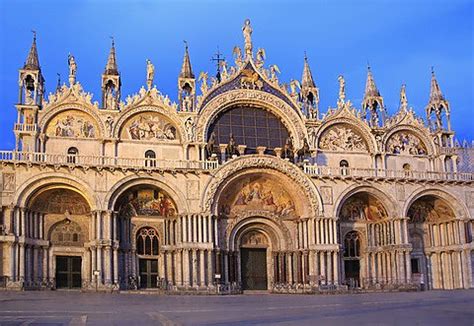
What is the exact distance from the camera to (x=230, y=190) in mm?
42094

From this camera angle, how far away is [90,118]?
41.4m

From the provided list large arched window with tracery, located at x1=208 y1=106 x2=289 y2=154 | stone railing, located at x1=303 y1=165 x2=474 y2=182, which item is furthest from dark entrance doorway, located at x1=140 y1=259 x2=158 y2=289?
stone railing, located at x1=303 y1=165 x2=474 y2=182

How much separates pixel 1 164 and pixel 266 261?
17.9 meters

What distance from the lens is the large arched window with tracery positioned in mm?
44156

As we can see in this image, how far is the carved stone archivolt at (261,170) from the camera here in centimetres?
4025

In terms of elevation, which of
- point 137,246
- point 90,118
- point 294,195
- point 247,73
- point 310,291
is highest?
point 247,73

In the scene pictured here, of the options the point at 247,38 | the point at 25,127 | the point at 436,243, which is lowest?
the point at 436,243

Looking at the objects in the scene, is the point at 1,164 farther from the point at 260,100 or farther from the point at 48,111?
the point at 260,100

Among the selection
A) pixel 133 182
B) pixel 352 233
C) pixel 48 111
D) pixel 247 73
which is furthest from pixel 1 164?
pixel 352 233

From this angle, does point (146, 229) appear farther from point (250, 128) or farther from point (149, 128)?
point (250, 128)

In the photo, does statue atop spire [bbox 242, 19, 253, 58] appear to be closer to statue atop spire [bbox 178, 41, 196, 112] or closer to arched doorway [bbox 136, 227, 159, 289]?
statue atop spire [bbox 178, 41, 196, 112]

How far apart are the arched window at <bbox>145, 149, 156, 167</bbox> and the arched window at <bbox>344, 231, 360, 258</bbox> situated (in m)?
14.5

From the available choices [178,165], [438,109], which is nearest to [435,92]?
[438,109]

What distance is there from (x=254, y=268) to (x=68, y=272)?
11.9 metres
